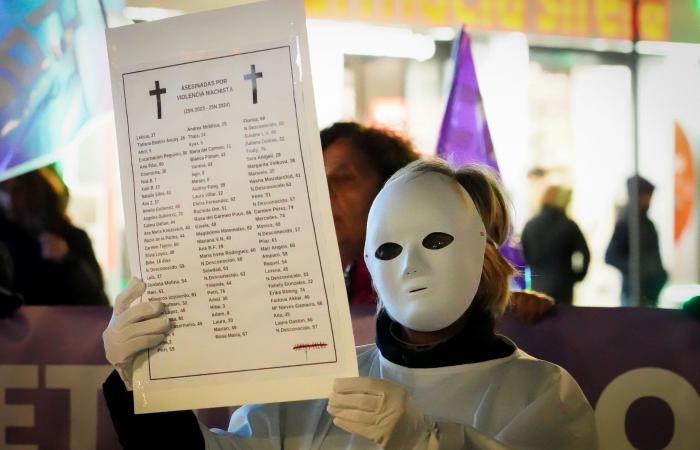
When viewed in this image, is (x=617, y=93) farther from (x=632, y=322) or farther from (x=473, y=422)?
(x=473, y=422)

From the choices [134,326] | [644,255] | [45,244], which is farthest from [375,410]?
[45,244]

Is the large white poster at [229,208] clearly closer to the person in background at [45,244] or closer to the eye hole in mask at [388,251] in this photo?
the eye hole in mask at [388,251]

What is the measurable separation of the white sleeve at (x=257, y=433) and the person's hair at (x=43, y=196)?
0.80 meters

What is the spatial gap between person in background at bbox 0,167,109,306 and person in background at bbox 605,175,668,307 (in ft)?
4.23

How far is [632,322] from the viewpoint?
Answer: 1.66m

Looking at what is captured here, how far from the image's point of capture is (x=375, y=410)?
3.60 ft

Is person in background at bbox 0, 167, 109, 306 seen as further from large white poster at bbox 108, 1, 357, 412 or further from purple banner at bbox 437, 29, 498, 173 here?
purple banner at bbox 437, 29, 498, 173

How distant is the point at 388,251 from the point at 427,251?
9cm

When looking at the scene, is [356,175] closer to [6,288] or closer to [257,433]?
[257,433]

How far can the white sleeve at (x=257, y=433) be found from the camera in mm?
1396

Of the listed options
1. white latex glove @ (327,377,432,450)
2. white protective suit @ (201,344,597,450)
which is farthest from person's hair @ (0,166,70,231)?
white latex glove @ (327,377,432,450)

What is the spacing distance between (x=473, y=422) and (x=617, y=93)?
0.85 m

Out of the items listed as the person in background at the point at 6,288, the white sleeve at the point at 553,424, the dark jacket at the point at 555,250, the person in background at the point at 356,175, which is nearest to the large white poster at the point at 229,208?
the white sleeve at the point at 553,424

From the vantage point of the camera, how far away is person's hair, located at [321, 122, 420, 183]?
1.77 meters
